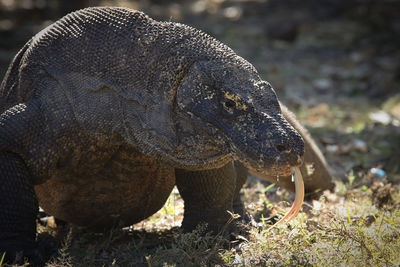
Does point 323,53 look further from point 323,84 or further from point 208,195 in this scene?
point 208,195

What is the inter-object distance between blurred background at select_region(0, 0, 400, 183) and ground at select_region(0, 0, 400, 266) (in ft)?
0.07

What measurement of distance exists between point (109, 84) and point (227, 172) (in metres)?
0.89

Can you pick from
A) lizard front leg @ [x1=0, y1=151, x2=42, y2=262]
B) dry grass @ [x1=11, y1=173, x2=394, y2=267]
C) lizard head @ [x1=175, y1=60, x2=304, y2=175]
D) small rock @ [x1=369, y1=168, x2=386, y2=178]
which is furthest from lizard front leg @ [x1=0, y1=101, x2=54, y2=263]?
small rock @ [x1=369, y1=168, x2=386, y2=178]

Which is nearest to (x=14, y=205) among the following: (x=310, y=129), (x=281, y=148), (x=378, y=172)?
(x=281, y=148)

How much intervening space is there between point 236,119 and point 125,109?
0.55 meters

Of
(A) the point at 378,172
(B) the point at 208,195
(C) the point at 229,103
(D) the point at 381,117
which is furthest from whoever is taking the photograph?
(D) the point at 381,117

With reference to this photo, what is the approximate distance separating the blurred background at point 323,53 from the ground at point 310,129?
2 cm

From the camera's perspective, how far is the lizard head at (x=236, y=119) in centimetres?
246

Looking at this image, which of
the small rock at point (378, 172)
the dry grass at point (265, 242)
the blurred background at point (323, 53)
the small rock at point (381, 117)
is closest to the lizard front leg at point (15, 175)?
the dry grass at point (265, 242)

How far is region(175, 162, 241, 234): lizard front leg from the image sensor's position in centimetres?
317

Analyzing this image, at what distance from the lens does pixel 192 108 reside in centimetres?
260

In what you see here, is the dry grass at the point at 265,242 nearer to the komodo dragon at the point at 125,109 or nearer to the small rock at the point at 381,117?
the komodo dragon at the point at 125,109

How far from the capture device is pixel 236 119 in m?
2.54

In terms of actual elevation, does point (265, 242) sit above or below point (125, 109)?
below
